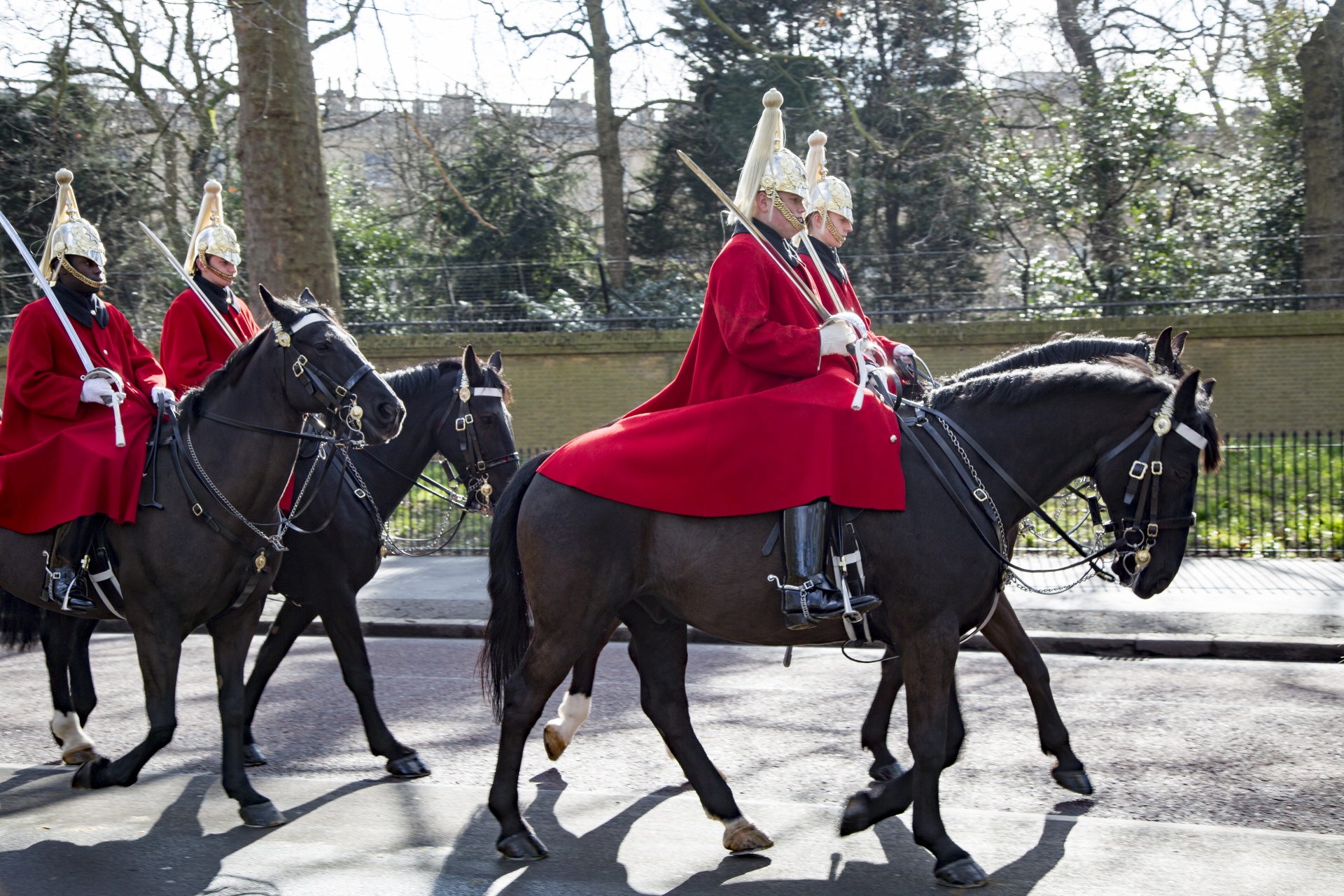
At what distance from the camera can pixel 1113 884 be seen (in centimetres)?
433

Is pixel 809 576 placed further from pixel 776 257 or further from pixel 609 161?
pixel 609 161

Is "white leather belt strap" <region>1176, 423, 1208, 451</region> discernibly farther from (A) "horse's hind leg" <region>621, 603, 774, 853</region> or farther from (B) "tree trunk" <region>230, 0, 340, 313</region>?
(B) "tree trunk" <region>230, 0, 340, 313</region>

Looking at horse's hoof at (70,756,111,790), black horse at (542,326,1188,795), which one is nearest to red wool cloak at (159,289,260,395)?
horse's hoof at (70,756,111,790)

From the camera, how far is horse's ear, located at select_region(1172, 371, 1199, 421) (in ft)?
15.1

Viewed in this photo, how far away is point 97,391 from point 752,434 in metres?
3.10

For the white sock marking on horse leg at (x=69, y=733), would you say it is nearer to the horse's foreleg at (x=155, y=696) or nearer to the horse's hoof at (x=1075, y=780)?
the horse's foreleg at (x=155, y=696)

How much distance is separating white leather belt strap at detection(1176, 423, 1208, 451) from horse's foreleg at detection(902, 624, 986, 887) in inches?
44.7

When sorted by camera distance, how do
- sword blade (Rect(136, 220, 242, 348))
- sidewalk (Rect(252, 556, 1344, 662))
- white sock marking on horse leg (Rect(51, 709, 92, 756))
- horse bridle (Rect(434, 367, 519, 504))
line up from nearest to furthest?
1. white sock marking on horse leg (Rect(51, 709, 92, 756))
2. sword blade (Rect(136, 220, 242, 348))
3. horse bridle (Rect(434, 367, 519, 504))
4. sidewalk (Rect(252, 556, 1344, 662))

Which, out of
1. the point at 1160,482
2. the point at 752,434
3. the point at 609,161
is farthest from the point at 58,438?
the point at 609,161

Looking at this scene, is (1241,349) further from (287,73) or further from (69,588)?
(69,588)

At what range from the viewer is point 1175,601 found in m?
9.96

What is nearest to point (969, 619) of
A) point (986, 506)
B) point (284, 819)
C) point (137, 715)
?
point (986, 506)

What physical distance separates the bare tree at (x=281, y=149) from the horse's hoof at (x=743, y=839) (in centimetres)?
856

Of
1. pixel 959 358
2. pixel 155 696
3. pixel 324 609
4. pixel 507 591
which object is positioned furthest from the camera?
pixel 959 358
